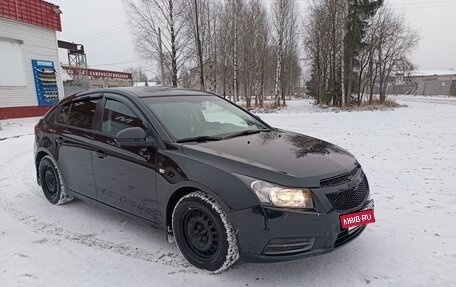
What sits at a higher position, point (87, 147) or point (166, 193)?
point (87, 147)

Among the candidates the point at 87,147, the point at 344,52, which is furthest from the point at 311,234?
the point at 344,52

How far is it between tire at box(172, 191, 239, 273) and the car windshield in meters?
0.69

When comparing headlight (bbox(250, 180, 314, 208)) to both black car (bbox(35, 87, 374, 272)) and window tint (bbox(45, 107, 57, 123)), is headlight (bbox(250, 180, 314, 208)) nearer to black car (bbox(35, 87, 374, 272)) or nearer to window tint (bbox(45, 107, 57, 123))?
black car (bbox(35, 87, 374, 272))

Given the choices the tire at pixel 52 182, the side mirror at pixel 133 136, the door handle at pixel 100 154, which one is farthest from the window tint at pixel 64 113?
the side mirror at pixel 133 136

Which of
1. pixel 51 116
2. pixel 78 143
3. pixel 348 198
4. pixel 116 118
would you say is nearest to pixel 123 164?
pixel 116 118

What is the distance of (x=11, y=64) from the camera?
17344 millimetres

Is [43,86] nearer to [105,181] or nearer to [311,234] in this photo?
[105,181]

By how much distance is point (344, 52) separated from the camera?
2603cm

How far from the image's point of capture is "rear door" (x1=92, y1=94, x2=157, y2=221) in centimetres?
345

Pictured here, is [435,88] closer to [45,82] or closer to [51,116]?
[45,82]

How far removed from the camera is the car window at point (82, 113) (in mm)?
4254

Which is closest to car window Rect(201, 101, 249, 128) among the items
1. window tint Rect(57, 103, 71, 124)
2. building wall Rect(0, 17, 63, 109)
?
window tint Rect(57, 103, 71, 124)

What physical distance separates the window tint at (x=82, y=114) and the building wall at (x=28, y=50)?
50.1 ft

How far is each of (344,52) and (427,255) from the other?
983 inches
